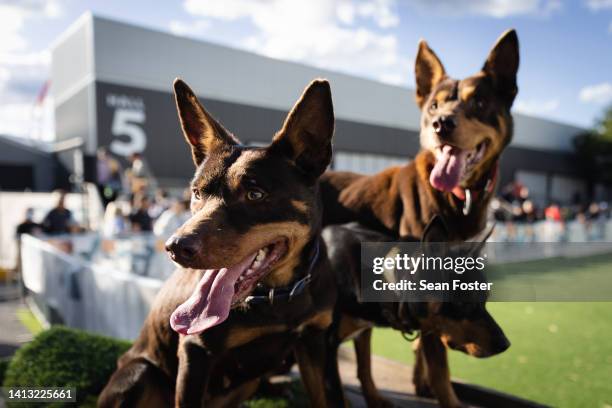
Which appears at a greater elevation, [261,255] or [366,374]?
[261,255]

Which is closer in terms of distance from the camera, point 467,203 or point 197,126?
point 197,126

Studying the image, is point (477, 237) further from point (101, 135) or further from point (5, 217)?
point (101, 135)

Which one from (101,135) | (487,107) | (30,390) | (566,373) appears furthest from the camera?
(101,135)

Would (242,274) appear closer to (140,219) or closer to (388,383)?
(388,383)

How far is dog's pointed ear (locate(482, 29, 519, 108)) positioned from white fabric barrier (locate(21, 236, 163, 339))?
306 centimetres

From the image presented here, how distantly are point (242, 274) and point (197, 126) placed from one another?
681mm

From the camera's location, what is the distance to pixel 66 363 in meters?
3.05

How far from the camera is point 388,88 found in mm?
30672

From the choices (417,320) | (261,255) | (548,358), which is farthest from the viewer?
(548,358)

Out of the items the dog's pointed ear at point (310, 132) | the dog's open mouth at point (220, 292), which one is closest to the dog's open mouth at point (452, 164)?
the dog's pointed ear at point (310, 132)

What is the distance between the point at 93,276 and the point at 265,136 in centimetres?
2130

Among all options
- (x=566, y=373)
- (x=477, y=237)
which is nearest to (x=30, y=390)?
(x=477, y=237)

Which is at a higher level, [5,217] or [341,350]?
[5,217]

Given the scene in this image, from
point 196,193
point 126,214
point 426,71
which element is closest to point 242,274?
point 196,193
